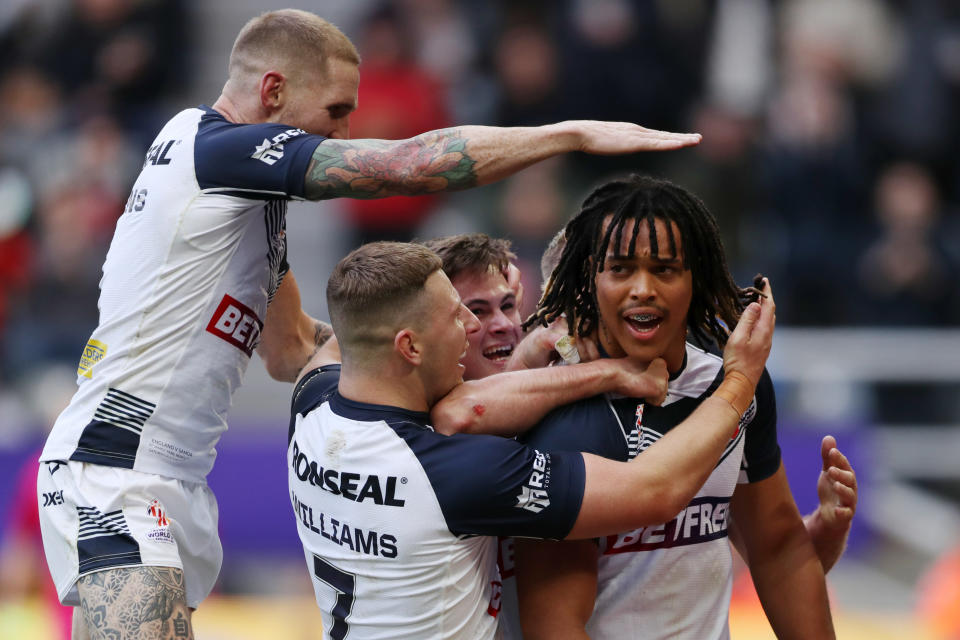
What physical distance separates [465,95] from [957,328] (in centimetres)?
422

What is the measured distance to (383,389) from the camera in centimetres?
341

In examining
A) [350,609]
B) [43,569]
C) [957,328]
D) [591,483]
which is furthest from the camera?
[957,328]

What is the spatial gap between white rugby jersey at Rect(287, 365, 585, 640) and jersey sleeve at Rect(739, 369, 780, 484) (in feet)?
2.40

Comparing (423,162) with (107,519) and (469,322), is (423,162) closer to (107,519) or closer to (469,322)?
(469,322)

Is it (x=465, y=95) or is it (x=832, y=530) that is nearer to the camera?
(x=832, y=530)

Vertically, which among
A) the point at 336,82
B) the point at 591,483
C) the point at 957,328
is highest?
the point at 336,82

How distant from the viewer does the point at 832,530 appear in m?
4.04

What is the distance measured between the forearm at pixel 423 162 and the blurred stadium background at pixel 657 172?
4.30 meters

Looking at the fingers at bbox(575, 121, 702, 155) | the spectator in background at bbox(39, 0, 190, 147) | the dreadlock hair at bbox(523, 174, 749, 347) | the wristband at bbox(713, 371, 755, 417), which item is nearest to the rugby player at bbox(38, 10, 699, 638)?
the fingers at bbox(575, 121, 702, 155)

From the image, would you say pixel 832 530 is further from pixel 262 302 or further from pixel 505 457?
pixel 262 302

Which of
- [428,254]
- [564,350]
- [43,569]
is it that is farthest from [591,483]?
[43,569]

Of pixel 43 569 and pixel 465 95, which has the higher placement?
pixel 465 95

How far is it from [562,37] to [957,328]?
12.3 ft

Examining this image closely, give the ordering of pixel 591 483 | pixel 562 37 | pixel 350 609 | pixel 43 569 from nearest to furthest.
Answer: pixel 591 483 < pixel 350 609 < pixel 43 569 < pixel 562 37
